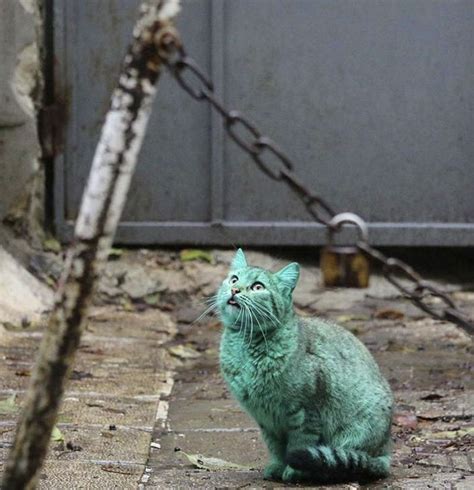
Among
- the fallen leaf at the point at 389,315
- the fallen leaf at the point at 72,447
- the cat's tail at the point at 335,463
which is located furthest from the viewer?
the fallen leaf at the point at 389,315

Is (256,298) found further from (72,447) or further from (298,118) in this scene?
(298,118)

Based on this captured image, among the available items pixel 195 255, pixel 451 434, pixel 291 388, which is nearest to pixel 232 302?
pixel 291 388

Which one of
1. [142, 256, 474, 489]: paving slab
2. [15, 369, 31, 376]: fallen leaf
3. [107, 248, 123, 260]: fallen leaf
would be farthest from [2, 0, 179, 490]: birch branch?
[107, 248, 123, 260]: fallen leaf

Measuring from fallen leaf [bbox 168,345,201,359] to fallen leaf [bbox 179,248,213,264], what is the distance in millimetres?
1194

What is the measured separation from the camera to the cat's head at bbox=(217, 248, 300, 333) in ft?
14.2

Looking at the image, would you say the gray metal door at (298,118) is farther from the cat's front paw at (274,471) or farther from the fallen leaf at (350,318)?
the cat's front paw at (274,471)

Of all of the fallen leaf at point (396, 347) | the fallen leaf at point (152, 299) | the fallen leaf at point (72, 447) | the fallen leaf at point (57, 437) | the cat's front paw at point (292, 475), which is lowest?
the cat's front paw at point (292, 475)

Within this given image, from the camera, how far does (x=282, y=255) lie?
8.20 metres

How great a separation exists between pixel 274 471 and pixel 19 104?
150 inches

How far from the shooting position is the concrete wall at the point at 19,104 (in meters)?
7.47

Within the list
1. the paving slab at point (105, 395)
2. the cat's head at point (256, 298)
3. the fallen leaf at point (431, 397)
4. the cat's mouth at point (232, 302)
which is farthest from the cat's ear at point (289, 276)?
the fallen leaf at point (431, 397)

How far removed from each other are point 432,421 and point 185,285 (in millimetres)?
2780

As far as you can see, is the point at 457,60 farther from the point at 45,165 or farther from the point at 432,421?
the point at 432,421

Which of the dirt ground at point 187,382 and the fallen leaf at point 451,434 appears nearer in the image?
the dirt ground at point 187,382
